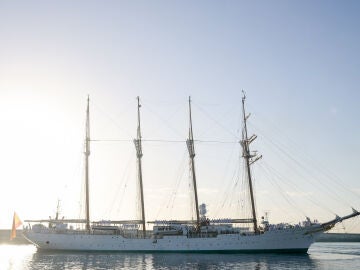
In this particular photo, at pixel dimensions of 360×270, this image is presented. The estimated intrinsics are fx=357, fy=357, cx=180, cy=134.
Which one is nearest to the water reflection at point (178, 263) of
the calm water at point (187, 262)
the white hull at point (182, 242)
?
the calm water at point (187, 262)

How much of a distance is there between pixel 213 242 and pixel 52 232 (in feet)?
92.0

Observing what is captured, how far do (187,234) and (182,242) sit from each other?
1.62 m

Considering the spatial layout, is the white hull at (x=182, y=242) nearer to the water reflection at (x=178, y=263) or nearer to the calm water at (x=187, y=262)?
the calm water at (x=187, y=262)

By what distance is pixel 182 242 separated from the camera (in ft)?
193

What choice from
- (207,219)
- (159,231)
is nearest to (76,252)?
(159,231)

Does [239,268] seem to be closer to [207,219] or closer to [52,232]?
[207,219]

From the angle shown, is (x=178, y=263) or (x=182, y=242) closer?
(x=178, y=263)

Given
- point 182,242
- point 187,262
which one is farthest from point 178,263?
point 182,242

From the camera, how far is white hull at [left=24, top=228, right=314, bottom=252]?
56.2 meters

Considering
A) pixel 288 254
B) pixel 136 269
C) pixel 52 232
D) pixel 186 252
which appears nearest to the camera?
pixel 136 269

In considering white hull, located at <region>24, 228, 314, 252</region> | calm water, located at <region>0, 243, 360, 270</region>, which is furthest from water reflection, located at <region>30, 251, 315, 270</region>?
white hull, located at <region>24, 228, 314, 252</region>

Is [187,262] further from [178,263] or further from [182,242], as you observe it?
[182,242]

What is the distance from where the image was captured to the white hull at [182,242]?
56.2 meters

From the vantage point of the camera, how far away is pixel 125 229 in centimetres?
6238
